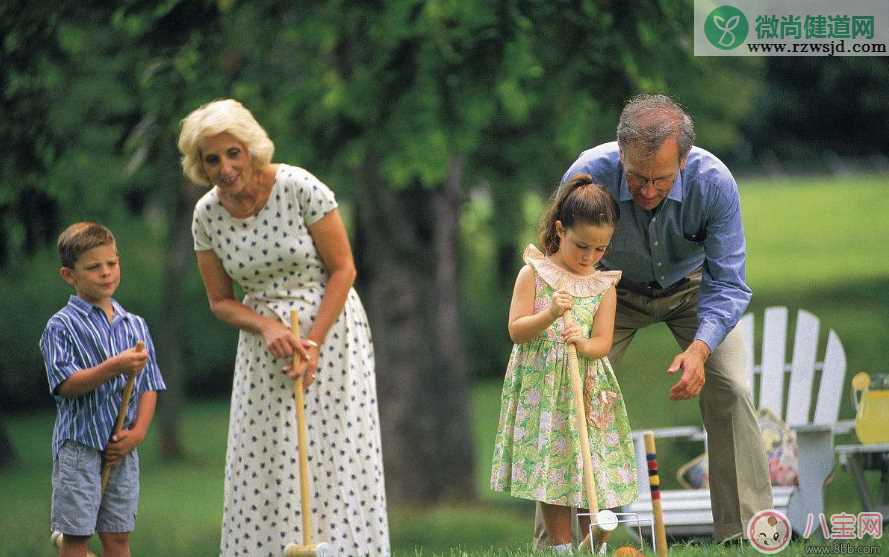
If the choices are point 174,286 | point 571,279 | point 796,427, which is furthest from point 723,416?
point 174,286

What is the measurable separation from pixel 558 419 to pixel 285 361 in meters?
1.04

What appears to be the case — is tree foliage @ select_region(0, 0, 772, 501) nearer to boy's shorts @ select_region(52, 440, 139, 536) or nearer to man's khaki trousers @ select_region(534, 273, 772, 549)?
man's khaki trousers @ select_region(534, 273, 772, 549)

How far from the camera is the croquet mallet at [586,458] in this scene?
434 centimetres

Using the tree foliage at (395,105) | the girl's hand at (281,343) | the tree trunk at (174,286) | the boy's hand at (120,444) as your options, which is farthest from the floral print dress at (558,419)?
the tree trunk at (174,286)

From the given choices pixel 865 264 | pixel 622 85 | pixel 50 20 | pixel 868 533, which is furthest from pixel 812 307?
pixel 868 533

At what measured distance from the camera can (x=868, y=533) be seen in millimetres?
5273

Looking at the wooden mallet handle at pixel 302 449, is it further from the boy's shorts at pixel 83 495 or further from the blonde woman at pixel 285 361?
the boy's shorts at pixel 83 495

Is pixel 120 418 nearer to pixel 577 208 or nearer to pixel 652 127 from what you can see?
pixel 577 208

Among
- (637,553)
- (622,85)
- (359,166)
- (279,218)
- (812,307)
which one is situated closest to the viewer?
(637,553)

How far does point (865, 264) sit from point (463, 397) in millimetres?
12944

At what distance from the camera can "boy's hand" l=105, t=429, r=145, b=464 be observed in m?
5.03

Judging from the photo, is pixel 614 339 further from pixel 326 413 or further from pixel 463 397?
pixel 463 397

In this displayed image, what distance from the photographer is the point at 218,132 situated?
4.87m

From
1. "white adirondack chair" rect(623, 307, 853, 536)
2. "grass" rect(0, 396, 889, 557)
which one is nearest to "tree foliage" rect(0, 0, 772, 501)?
"grass" rect(0, 396, 889, 557)
